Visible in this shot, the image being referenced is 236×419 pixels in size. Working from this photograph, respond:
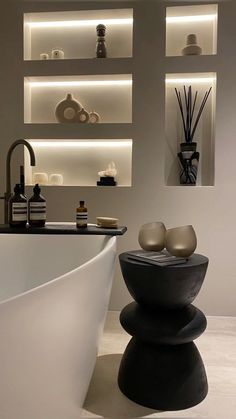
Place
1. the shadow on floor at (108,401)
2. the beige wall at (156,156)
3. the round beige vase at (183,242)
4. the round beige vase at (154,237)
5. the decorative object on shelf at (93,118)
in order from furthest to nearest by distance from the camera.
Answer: the decorative object on shelf at (93,118) < the beige wall at (156,156) < the round beige vase at (154,237) < the round beige vase at (183,242) < the shadow on floor at (108,401)

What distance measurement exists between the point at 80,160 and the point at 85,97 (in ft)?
1.68

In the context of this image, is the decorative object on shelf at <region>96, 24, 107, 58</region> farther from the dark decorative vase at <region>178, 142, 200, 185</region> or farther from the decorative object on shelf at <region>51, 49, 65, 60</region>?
the dark decorative vase at <region>178, 142, 200, 185</region>

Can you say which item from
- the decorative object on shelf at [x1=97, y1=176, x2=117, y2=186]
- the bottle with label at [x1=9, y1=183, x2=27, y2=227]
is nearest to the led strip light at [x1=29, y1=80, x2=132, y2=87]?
Result: the decorative object on shelf at [x1=97, y1=176, x2=117, y2=186]

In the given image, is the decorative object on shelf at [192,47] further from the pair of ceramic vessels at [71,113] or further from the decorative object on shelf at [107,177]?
the decorative object on shelf at [107,177]

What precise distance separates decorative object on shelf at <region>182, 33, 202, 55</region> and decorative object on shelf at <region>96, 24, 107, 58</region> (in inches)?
23.5

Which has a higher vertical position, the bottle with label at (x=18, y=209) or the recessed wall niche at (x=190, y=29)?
the recessed wall niche at (x=190, y=29)

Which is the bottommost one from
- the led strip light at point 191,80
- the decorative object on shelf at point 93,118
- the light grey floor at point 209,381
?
the light grey floor at point 209,381

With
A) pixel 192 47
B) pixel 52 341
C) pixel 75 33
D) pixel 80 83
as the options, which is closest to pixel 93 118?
pixel 80 83

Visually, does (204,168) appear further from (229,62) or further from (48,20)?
(48,20)

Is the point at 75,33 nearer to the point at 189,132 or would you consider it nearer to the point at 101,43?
the point at 101,43

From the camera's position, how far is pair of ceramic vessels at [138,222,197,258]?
63.7 inches

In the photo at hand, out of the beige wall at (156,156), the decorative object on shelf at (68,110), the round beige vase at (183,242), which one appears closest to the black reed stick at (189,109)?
the beige wall at (156,156)

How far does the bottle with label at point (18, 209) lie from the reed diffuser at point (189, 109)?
1.41 m

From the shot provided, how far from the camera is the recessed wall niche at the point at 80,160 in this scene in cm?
290
